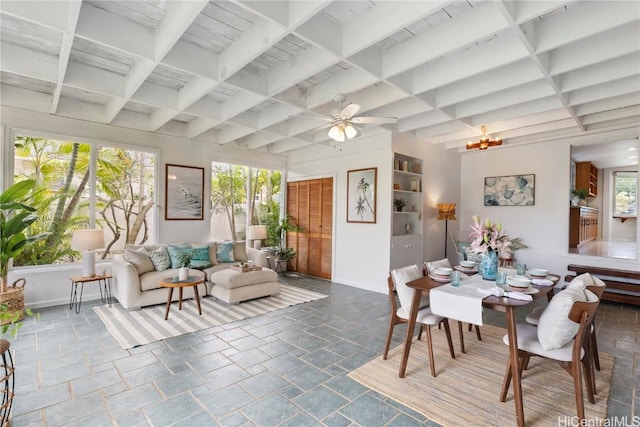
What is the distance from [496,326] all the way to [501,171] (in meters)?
3.97

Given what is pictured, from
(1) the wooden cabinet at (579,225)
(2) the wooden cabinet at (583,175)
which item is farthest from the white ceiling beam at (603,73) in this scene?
(2) the wooden cabinet at (583,175)

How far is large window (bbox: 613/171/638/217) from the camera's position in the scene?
30.6ft

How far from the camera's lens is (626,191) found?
9406mm

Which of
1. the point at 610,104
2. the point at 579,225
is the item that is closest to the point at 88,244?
the point at 610,104

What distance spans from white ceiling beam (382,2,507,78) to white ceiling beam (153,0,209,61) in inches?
72.0

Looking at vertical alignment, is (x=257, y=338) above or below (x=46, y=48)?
below

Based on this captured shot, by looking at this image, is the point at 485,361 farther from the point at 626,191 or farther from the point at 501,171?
the point at 626,191

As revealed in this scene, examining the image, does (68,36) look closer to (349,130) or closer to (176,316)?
(349,130)

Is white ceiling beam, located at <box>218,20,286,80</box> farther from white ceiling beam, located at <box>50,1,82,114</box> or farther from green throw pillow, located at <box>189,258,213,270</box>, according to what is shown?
green throw pillow, located at <box>189,258,213,270</box>

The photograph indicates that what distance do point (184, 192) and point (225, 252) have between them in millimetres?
1430

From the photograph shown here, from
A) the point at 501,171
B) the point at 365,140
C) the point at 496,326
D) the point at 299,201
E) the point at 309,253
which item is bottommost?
the point at 496,326

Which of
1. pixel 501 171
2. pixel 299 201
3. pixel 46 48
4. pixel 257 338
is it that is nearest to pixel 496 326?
pixel 257 338

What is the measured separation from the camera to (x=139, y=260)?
4676 millimetres

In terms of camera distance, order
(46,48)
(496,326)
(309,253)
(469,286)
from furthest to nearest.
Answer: (309,253), (496,326), (46,48), (469,286)
